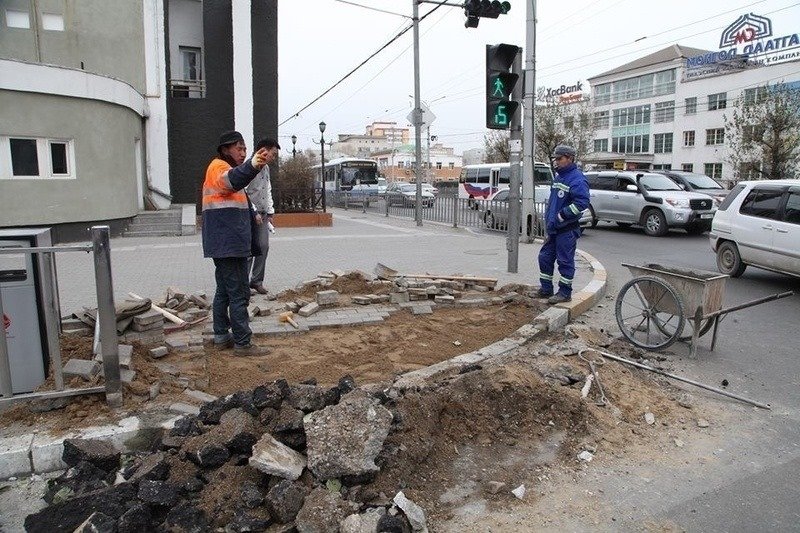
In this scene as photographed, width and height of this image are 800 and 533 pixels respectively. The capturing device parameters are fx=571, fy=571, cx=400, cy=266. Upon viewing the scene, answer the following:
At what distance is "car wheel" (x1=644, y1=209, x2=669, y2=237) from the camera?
17062mm

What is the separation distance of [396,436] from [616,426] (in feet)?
5.63

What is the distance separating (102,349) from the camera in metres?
4.05

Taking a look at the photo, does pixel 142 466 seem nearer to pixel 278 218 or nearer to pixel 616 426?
pixel 616 426

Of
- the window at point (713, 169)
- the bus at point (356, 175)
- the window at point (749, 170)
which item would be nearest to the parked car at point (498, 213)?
the window at point (749, 170)

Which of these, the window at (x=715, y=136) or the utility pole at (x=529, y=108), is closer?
the utility pole at (x=529, y=108)

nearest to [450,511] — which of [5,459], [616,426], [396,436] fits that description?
[396,436]

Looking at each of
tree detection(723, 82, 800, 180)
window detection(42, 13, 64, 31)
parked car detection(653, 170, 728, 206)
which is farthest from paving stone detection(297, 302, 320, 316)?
tree detection(723, 82, 800, 180)

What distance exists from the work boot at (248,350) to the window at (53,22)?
18.7m

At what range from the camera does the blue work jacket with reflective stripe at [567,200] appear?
6.95 m

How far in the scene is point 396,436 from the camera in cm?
351

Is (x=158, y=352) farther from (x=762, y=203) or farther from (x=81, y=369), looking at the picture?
(x=762, y=203)

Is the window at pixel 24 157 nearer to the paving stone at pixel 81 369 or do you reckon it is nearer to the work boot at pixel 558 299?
the paving stone at pixel 81 369

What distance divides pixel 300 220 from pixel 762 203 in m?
13.7

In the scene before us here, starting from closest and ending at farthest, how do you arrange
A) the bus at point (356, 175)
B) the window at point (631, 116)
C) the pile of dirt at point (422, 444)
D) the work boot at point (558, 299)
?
1. the pile of dirt at point (422, 444)
2. the work boot at point (558, 299)
3. the bus at point (356, 175)
4. the window at point (631, 116)
